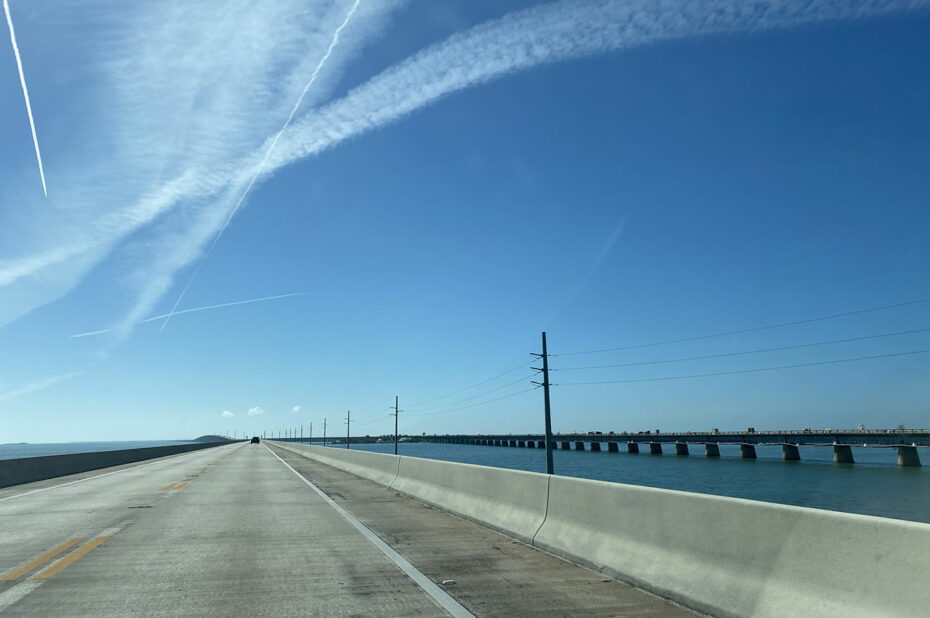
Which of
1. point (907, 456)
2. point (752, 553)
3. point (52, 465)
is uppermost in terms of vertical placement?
point (52, 465)

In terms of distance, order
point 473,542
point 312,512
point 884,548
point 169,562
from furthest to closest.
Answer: point 312,512 → point 473,542 → point 169,562 → point 884,548

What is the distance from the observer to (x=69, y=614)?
550 cm

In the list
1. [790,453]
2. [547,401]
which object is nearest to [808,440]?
[790,453]

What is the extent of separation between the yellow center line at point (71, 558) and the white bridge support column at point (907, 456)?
4669 inches

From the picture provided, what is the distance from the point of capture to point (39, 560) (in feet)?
25.7

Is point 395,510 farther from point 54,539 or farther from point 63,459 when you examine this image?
point 63,459

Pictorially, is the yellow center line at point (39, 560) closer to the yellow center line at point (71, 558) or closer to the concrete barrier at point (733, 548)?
the yellow center line at point (71, 558)

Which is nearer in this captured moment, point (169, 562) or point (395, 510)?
point (169, 562)

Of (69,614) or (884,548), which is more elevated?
(884,548)

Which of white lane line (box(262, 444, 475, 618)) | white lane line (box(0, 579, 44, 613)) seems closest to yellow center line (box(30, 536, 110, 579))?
white lane line (box(0, 579, 44, 613))

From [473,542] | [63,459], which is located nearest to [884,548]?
[473,542]

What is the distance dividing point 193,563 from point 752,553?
6204mm

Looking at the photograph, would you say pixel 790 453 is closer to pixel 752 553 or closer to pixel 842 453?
pixel 842 453

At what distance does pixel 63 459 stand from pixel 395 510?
67.4ft
